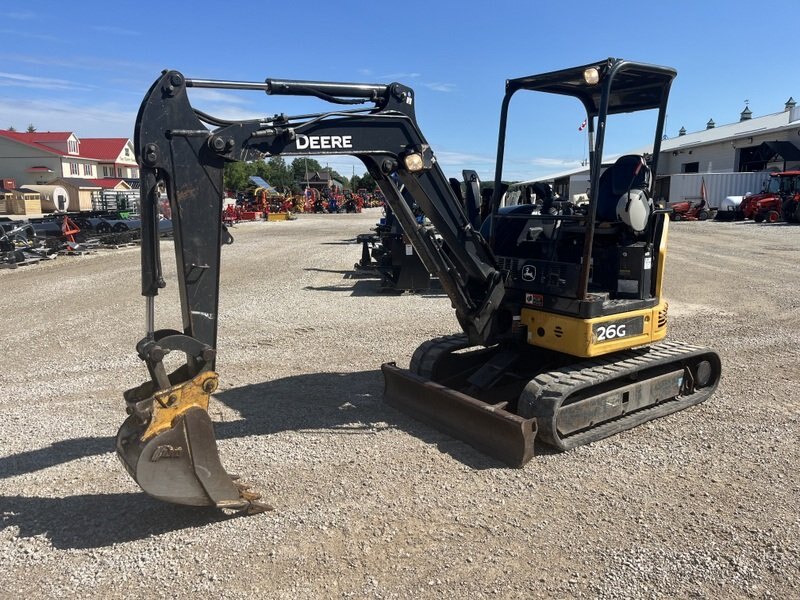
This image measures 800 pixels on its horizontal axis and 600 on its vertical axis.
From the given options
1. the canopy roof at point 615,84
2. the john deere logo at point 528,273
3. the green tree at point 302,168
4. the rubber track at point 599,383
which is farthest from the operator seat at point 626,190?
the green tree at point 302,168

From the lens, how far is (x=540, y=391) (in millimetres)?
5113

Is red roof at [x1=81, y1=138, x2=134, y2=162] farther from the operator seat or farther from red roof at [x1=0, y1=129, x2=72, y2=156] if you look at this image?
the operator seat

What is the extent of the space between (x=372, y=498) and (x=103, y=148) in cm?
8167

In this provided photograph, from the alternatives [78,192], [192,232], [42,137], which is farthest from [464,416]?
[42,137]

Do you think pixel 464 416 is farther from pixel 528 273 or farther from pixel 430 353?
pixel 528 273

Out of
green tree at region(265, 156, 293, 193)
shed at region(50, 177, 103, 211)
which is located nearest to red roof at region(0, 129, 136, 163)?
shed at region(50, 177, 103, 211)

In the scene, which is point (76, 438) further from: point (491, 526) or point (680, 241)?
point (680, 241)

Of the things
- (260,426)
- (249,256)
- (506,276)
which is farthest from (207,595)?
(249,256)

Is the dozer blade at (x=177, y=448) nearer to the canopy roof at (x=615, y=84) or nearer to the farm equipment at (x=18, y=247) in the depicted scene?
the canopy roof at (x=615, y=84)

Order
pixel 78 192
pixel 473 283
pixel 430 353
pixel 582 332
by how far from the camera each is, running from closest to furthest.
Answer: pixel 582 332 → pixel 473 283 → pixel 430 353 → pixel 78 192

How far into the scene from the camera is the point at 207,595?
11.0 ft

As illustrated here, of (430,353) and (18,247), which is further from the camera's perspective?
(18,247)

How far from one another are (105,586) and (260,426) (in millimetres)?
2342

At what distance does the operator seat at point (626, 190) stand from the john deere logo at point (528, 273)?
795 mm
